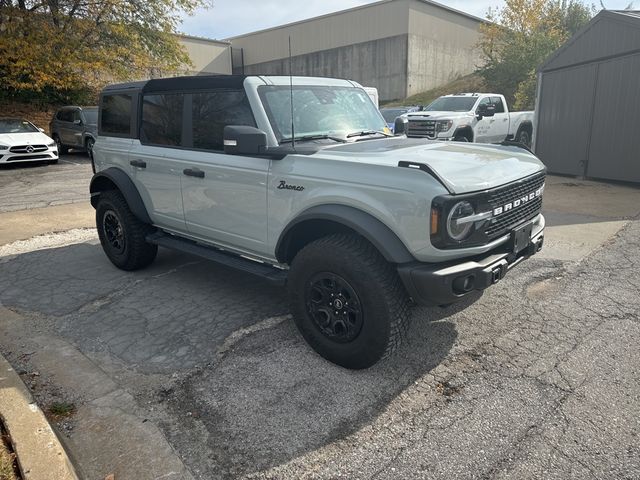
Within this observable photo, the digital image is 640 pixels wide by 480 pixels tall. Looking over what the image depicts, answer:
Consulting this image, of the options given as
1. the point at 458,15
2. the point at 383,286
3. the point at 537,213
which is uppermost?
the point at 458,15

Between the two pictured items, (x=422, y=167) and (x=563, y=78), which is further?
(x=563, y=78)

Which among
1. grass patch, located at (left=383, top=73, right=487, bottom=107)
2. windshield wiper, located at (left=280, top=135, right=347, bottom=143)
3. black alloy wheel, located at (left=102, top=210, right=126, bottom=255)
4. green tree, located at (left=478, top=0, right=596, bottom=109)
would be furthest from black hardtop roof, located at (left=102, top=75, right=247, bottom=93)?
grass patch, located at (left=383, top=73, right=487, bottom=107)

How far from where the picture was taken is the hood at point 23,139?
45.1 feet

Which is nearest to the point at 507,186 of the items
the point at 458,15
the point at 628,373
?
the point at 628,373

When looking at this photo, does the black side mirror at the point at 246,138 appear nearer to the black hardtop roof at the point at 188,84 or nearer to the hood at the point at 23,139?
the black hardtop roof at the point at 188,84

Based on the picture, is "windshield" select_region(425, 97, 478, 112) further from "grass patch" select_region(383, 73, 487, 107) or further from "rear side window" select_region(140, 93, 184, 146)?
"grass patch" select_region(383, 73, 487, 107)

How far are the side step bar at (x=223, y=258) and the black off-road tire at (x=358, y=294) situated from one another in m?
0.36

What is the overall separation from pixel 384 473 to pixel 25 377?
254cm

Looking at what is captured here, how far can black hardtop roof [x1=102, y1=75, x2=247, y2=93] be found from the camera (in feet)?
13.1

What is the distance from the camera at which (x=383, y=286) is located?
2.99m

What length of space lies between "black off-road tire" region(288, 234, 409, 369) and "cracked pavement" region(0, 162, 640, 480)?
6.9 inches

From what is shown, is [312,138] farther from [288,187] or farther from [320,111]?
[288,187]

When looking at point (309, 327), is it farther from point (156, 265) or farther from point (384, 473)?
point (156, 265)

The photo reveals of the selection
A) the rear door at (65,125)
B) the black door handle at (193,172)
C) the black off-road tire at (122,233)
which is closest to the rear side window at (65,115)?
the rear door at (65,125)
